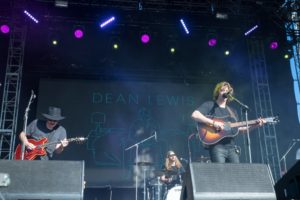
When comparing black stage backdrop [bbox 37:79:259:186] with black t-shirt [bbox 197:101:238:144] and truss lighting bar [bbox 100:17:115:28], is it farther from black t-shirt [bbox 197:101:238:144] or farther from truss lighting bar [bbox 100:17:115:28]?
black t-shirt [bbox 197:101:238:144]

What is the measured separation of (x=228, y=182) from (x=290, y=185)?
0.62 meters

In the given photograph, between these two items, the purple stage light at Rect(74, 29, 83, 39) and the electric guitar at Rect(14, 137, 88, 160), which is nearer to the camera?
the electric guitar at Rect(14, 137, 88, 160)

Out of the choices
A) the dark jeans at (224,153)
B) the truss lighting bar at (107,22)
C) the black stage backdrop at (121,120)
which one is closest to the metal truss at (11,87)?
the black stage backdrop at (121,120)

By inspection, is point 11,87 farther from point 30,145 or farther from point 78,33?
point 30,145

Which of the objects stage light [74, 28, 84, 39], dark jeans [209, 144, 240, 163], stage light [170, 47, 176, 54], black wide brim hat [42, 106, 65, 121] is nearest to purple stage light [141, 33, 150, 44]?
stage light [170, 47, 176, 54]

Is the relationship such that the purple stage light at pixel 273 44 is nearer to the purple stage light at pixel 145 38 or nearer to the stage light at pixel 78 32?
the purple stage light at pixel 145 38

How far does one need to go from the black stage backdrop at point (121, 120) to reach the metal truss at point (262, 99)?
3.10ft

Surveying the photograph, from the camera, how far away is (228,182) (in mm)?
4000

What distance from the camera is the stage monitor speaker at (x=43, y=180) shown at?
3836mm

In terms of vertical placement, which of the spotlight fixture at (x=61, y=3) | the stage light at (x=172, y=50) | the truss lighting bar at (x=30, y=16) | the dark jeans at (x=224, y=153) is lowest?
the dark jeans at (x=224, y=153)

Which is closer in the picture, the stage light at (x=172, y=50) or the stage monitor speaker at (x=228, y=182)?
the stage monitor speaker at (x=228, y=182)

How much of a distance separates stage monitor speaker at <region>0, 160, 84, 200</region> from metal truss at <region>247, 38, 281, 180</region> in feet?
25.1

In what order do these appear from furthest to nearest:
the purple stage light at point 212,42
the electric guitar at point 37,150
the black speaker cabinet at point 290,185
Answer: the purple stage light at point 212,42, the electric guitar at point 37,150, the black speaker cabinet at point 290,185

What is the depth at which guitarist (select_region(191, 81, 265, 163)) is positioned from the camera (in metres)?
Answer: 5.23
